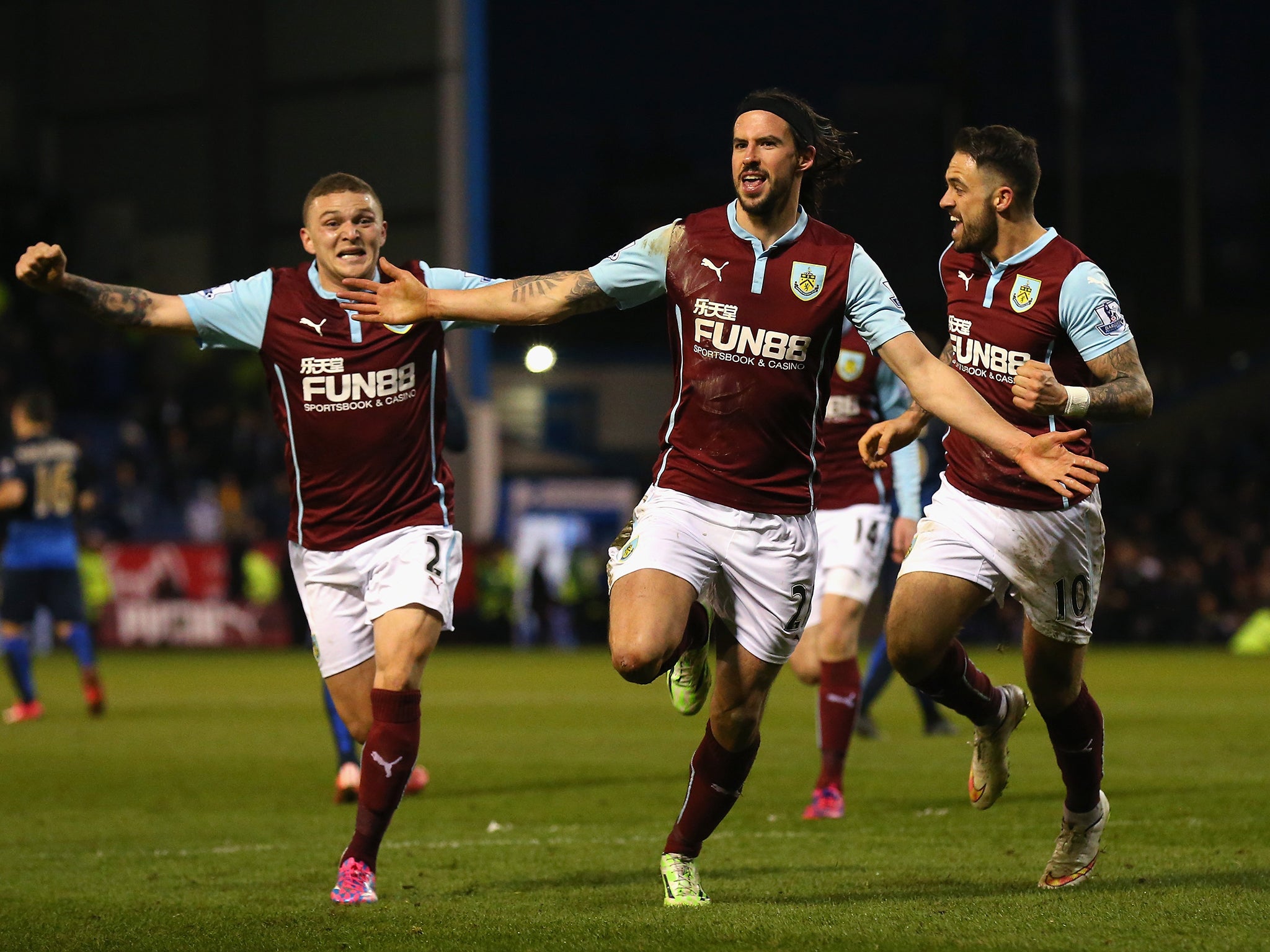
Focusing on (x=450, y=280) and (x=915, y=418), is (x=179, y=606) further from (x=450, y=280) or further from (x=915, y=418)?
(x=915, y=418)

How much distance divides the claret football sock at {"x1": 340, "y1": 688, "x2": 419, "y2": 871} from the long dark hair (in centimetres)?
225

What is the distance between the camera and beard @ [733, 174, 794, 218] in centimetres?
586

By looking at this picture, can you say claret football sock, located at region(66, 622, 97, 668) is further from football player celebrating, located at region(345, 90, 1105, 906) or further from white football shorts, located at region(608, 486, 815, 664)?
white football shorts, located at region(608, 486, 815, 664)

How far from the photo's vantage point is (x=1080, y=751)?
6434 mm

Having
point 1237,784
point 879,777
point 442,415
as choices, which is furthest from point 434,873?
point 1237,784

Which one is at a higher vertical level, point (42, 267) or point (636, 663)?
point (42, 267)

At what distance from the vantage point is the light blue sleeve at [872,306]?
5848 millimetres

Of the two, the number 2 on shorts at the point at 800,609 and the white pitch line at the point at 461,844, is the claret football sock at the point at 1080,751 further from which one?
the white pitch line at the point at 461,844

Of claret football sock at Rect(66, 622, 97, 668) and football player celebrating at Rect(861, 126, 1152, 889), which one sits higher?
football player celebrating at Rect(861, 126, 1152, 889)

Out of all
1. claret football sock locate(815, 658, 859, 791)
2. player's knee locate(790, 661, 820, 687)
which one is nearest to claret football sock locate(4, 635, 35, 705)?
player's knee locate(790, 661, 820, 687)

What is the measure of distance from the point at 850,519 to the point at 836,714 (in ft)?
3.57

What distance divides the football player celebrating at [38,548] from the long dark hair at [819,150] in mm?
9612

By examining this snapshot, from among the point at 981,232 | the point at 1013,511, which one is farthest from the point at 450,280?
the point at 1013,511

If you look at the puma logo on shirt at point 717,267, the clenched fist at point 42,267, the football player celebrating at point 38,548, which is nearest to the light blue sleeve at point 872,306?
the puma logo on shirt at point 717,267
